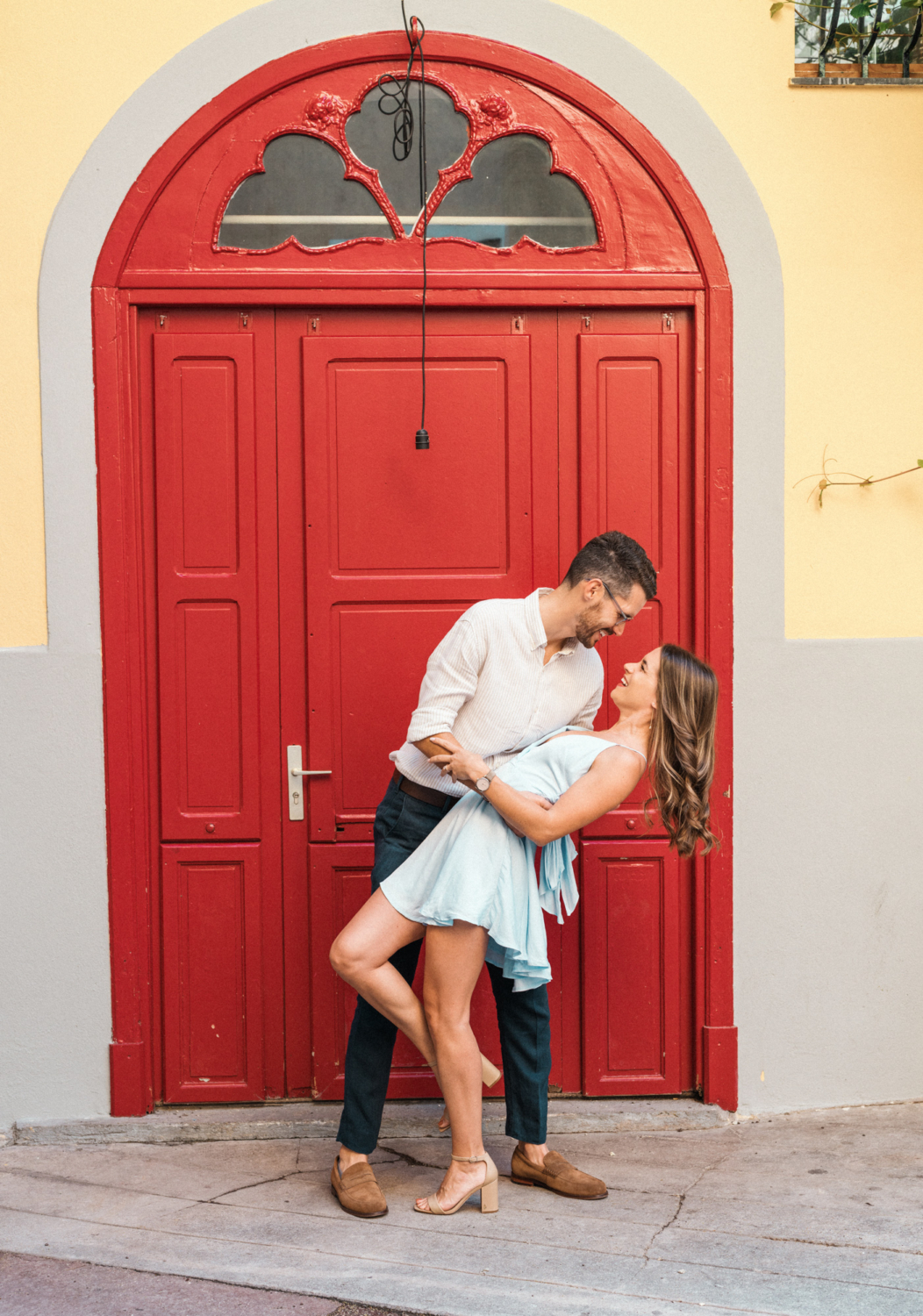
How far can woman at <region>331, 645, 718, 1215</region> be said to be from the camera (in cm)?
311

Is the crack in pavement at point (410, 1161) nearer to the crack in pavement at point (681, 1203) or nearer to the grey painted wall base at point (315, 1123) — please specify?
the grey painted wall base at point (315, 1123)

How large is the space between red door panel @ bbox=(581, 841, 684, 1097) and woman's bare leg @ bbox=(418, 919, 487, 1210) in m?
0.84

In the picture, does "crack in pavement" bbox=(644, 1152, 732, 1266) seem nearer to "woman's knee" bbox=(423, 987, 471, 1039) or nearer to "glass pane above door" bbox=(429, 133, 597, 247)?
"woman's knee" bbox=(423, 987, 471, 1039)

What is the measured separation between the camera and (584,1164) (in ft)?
11.9

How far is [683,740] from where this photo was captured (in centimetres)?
Result: 312

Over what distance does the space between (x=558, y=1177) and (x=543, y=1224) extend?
0.19 m

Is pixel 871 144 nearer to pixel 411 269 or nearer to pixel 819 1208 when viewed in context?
pixel 411 269

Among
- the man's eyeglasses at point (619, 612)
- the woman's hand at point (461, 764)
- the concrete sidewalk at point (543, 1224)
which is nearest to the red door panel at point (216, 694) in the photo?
the concrete sidewalk at point (543, 1224)


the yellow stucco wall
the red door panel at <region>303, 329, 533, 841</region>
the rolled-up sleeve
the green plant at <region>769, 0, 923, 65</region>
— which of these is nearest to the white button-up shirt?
the rolled-up sleeve

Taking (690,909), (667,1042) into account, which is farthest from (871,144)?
(667,1042)

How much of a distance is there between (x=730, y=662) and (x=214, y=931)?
2.04 metres

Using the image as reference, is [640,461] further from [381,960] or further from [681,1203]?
[681,1203]

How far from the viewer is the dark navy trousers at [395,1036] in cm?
333

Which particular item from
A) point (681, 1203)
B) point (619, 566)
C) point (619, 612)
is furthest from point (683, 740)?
point (681, 1203)
